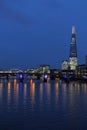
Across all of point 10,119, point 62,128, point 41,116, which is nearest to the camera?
point 62,128

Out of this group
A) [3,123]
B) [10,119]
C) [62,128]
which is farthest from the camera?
[10,119]

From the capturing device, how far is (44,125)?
1105 inches

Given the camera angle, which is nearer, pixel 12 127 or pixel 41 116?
pixel 12 127

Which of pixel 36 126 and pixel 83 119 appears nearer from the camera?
pixel 36 126

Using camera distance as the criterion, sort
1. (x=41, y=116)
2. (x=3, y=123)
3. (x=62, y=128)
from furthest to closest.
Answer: (x=41, y=116)
(x=3, y=123)
(x=62, y=128)

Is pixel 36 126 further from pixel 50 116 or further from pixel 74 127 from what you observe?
pixel 50 116

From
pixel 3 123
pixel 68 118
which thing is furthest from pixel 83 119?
pixel 3 123

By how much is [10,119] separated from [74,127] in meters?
5.85

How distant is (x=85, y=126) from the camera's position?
2720cm

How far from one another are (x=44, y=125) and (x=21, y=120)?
9.26 feet

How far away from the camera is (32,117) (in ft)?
106

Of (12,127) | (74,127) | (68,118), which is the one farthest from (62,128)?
(68,118)

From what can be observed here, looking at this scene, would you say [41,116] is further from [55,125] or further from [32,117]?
[55,125]

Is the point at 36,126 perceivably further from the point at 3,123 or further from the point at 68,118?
the point at 68,118
